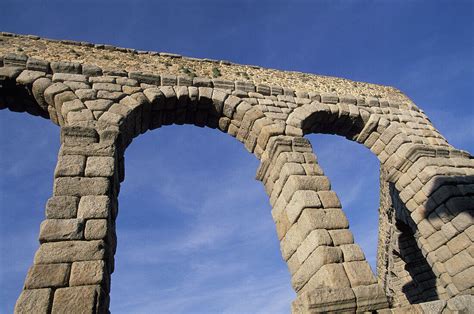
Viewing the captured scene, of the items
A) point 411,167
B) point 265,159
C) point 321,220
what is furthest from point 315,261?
point 411,167

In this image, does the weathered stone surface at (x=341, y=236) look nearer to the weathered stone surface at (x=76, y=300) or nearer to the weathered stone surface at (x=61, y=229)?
the weathered stone surface at (x=76, y=300)

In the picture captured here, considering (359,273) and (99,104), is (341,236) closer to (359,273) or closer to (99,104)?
(359,273)

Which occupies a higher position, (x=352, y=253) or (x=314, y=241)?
(x=314, y=241)

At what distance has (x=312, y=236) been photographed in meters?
4.57

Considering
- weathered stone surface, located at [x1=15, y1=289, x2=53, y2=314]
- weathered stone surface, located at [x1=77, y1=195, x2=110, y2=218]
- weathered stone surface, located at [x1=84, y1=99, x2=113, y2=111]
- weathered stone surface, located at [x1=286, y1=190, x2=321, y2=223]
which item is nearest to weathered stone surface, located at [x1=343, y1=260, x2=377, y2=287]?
weathered stone surface, located at [x1=286, y1=190, x2=321, y2=223]

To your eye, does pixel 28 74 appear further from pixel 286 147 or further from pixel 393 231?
pixel 393 231

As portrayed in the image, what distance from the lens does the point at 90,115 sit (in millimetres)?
5477

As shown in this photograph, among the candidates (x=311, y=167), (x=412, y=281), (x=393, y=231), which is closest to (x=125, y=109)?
(x=311, y=167)

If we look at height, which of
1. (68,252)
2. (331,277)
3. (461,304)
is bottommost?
(461,304)

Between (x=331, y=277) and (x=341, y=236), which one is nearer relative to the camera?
(x=331, y=277)

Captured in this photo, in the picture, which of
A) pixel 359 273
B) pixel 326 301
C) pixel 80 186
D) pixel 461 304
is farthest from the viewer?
pixel 80 186

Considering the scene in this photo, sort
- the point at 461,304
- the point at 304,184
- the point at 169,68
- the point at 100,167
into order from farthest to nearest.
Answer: the point at 169,68
the point at 304,184
the point at 100,167
the point at 461,304

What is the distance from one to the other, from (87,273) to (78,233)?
1.70 ft

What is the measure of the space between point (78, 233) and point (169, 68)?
4.34 meters
